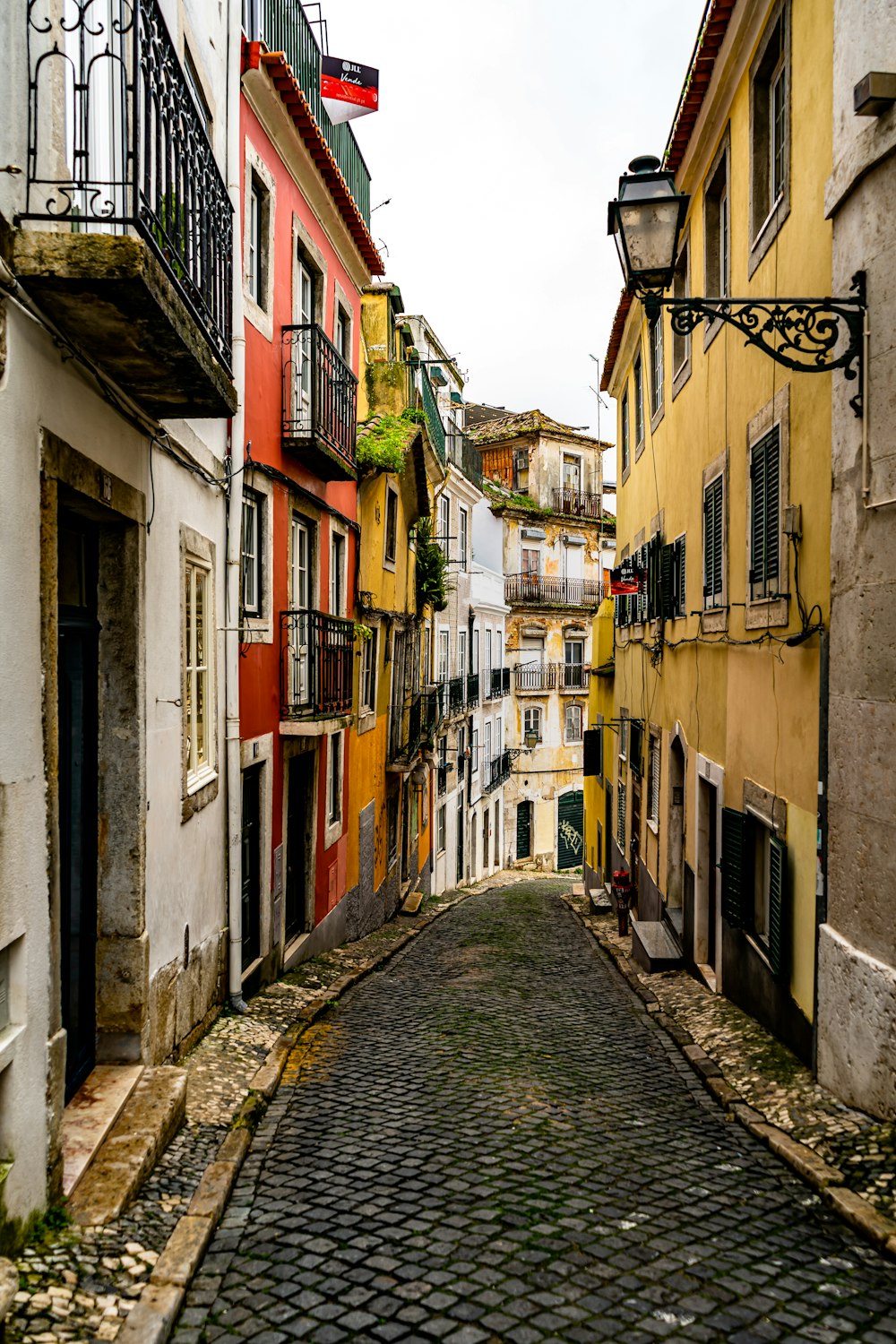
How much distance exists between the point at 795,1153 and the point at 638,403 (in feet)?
44.7

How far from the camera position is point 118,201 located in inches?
208

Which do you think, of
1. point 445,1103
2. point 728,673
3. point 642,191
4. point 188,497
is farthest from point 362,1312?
point 728,673

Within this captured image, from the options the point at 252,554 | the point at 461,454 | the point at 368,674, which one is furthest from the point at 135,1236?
the point at 461,454

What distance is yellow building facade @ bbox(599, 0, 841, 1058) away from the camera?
23.1 feet

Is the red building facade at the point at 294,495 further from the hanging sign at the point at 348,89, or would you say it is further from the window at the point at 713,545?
the window at the point at 713,545

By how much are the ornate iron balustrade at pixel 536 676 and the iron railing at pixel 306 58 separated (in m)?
26.3

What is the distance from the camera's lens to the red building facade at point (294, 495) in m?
9.88

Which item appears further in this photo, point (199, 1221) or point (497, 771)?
point (497, 771)

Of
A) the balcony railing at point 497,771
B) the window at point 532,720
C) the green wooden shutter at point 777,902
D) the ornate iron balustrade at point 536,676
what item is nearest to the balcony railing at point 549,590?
the ornate iron balustrade at point 536,676

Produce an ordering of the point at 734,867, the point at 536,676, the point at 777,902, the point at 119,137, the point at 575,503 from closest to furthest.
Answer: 1. the point at 119,137
2. the point at 777,902
3. the point at 734,867
4. the point at 536,676
5. the point at 575,503

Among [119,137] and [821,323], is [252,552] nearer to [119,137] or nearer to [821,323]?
[119,137]

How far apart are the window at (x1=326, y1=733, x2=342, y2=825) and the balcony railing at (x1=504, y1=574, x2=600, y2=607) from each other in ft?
83.6

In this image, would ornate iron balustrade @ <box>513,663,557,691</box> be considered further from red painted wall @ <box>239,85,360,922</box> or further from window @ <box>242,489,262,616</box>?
window @ <box>242,489,262,616</box>

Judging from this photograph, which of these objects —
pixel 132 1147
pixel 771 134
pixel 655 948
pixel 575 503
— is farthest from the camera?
pixel 575 503
